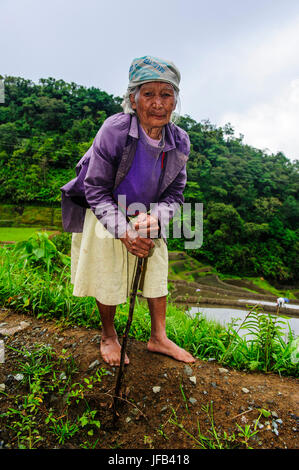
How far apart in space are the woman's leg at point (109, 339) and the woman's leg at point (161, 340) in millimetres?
223

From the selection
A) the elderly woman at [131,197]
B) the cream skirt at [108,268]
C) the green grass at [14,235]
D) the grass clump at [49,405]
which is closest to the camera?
the grass clump at [49,405]

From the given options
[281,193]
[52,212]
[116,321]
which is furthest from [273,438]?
A: [281,193]

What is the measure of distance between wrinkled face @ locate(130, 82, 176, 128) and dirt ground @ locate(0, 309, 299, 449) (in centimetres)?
145

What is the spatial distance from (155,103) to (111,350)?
1483mm

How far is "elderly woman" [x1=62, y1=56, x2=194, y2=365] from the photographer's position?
1.52 metres

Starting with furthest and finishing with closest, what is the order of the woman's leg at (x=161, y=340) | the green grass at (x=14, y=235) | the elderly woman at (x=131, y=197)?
the green grass at (x=14, y=235) < the woman's leg at (x=161, y=340) < the elderly woman at (x=131, y=197)

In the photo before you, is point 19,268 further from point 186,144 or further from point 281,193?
point 281,193

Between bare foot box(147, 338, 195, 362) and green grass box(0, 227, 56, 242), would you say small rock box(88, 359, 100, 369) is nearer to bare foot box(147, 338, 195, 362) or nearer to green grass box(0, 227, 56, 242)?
bare foot box(147, 338, 195, 362)

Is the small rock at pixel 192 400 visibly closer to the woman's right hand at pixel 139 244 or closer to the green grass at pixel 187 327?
the green grass at pixel 187 327

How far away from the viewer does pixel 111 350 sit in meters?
1.86

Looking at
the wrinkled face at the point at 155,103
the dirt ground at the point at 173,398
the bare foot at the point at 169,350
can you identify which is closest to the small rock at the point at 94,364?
the dirt ground at the point at 173,398

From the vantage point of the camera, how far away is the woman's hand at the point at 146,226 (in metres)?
1.47

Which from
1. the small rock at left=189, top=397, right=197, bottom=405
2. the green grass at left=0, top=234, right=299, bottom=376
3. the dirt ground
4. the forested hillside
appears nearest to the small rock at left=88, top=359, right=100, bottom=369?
the dirt ground

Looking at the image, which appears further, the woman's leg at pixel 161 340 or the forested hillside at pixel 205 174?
the forested hillside at pixel 205 174
